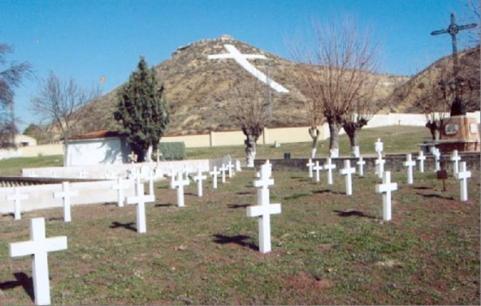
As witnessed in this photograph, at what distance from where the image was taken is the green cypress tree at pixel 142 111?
41625 millimetres

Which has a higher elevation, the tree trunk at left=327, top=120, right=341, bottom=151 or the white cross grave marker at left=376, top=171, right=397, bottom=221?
the tree trunk at left=327, top=120, right=341, bottom=151

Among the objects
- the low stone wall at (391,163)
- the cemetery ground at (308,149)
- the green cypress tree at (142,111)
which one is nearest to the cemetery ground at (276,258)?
the low stone wall at (391,163)

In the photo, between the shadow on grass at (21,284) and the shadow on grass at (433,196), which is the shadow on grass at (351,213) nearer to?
Result: the shadow on grass at (433,196)

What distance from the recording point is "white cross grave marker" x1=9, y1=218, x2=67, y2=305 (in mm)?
6066

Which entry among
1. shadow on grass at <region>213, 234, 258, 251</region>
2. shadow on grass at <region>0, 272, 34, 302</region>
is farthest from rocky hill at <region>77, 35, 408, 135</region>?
shadow on grass at <region>0, 272, 34, 302</region>

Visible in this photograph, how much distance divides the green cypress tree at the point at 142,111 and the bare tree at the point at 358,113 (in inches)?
606

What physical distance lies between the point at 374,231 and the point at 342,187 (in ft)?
24.7

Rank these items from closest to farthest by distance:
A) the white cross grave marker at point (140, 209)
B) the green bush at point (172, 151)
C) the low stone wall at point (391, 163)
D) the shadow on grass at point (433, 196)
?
the white cross grave marker at point (140, 209) → the shadow on grass at point (433, 196) → the low stone wall at point (391, 163) → the green bush at point (172, 151)

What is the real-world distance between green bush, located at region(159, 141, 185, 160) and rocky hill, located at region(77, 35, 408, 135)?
13.2m

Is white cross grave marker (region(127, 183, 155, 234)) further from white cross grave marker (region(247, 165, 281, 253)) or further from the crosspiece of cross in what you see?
the crosspiece of cross

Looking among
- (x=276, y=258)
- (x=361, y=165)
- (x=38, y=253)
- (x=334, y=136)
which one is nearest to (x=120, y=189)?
(x=276, y=258)

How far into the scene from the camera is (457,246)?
307 inches

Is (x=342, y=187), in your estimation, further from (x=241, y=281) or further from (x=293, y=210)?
(x=241, y=281)

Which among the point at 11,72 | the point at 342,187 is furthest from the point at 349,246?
the point at 11,72
